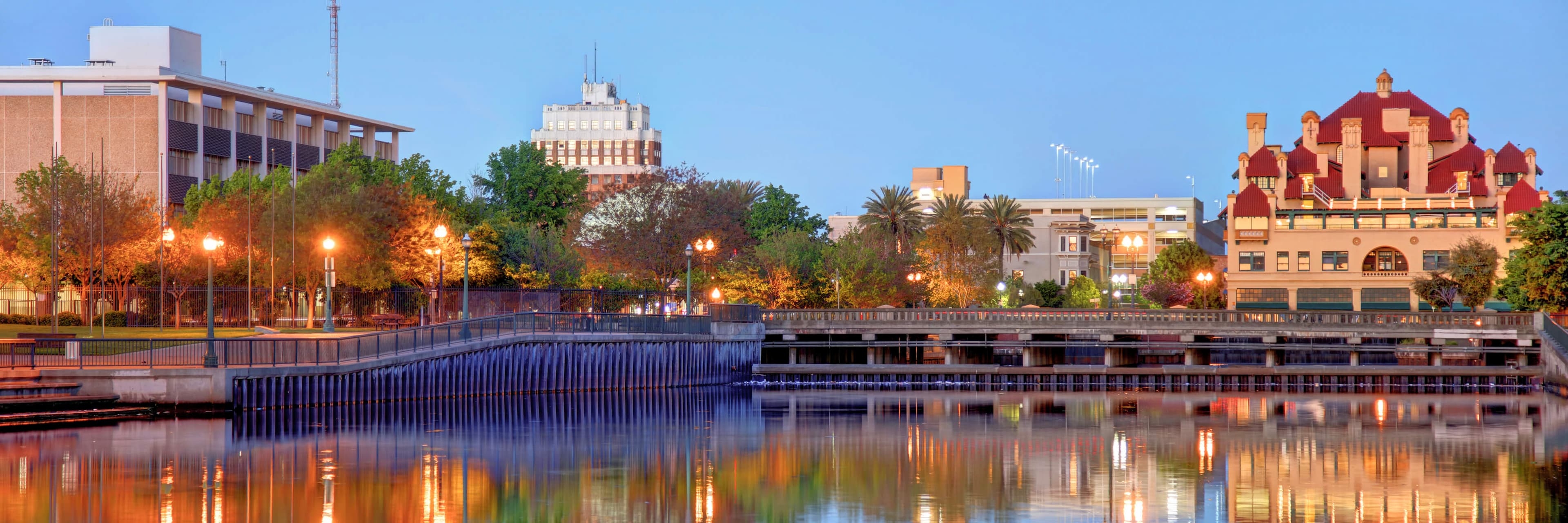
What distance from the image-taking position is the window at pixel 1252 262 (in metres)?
115

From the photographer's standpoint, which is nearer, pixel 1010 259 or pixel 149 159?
pixel 149 159

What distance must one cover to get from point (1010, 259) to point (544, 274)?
7428 cm

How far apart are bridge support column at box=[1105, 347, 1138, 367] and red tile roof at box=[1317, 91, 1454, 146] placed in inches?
2241

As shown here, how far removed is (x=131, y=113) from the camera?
106m

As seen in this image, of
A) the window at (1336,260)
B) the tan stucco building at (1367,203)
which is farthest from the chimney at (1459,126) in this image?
the window at (1336,260)

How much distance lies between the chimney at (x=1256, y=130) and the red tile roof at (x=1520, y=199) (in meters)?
23.3

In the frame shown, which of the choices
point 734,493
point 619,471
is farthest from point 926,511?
point 619,471

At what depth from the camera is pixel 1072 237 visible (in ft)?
507

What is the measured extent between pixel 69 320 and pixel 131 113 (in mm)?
42854

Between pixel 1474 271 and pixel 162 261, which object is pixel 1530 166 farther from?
pixel 162 261

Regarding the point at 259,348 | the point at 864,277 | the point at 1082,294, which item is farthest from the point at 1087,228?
the point at 259,348

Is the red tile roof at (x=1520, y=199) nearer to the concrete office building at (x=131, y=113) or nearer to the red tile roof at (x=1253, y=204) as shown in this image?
the red tile roof at (x=1253, y=204)

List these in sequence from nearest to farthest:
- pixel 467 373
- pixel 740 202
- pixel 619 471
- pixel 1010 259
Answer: pixel 619 471 < pixel 467 373 < pixel 740 202 < pixel 1010 259

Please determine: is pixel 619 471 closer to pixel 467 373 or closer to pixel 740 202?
pixel 467 373
